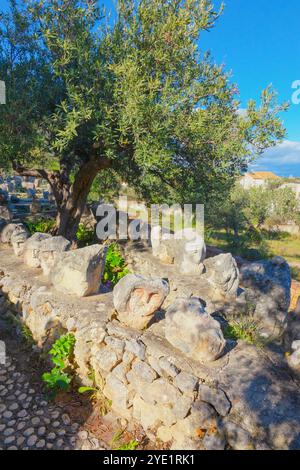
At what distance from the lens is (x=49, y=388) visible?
541 centimetres

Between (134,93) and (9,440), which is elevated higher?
(134,93)

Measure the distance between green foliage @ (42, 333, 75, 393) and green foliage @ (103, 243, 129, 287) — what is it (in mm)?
4190

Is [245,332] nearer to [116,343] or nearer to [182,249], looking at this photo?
[116,343]

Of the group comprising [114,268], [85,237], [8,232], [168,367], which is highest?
[8,232]

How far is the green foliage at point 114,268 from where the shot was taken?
10.3 metres

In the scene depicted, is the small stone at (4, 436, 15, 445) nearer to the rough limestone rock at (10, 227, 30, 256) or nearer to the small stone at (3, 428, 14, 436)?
the small stone at (3, 428, 14, 436)

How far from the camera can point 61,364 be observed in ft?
18.3

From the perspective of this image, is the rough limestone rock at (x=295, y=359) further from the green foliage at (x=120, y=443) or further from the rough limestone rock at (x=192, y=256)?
the rough limestone rock at (x=192, y=256)

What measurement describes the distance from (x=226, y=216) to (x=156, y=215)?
5.60 meters

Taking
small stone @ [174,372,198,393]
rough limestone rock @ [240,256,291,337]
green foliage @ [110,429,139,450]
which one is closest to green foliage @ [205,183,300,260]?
rough limestone rock @ [240,256,291,337]

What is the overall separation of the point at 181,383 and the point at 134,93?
685cm

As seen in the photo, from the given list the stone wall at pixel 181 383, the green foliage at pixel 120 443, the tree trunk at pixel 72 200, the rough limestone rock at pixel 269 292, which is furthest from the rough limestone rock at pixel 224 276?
the tree trunk at pixel 72 200

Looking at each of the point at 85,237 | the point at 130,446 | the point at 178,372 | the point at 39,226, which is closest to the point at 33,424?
the point at 130,446

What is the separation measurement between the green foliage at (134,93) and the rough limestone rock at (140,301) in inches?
144
